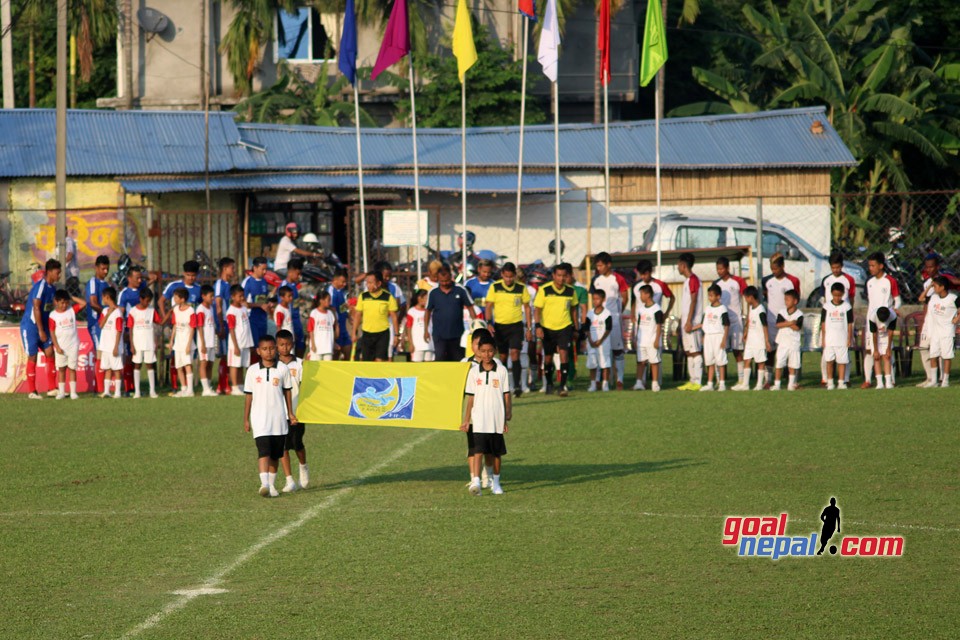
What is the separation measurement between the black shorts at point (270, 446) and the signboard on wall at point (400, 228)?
14277mm

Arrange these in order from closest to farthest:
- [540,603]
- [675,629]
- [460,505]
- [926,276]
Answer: [675,629] → [540,603] → [460,505] → [926,276]

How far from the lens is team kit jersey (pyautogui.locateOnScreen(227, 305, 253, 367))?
19.8 m

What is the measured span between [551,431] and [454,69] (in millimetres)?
26485

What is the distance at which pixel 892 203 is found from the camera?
37.6 m

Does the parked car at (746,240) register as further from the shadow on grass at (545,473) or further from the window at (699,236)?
the shadow on grass at (545,473)

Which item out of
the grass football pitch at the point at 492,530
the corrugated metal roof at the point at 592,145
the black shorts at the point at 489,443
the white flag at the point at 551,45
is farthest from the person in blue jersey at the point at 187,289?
the corrugated metal roof at the point at 592,145

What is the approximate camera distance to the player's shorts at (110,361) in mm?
20094

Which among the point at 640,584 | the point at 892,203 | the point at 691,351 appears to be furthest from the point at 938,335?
the point at 892,203

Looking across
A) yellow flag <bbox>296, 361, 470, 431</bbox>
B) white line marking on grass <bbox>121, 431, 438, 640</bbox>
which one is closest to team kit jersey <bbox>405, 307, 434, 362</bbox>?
white line marking on grass <bbox>121, 431, 438, 640</bbox>

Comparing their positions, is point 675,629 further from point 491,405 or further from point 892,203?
point 892,203

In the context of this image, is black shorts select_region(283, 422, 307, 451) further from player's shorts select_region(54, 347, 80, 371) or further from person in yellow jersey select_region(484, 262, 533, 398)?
player's shorts select_region(54, 347, 80, 371)

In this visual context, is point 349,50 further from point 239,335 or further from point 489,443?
point 489,443

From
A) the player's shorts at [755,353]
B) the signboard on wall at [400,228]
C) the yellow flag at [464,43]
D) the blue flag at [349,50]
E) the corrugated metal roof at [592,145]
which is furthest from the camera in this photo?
the corrugated metal roof at [592,145]

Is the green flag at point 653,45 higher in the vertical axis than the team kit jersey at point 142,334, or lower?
higher
